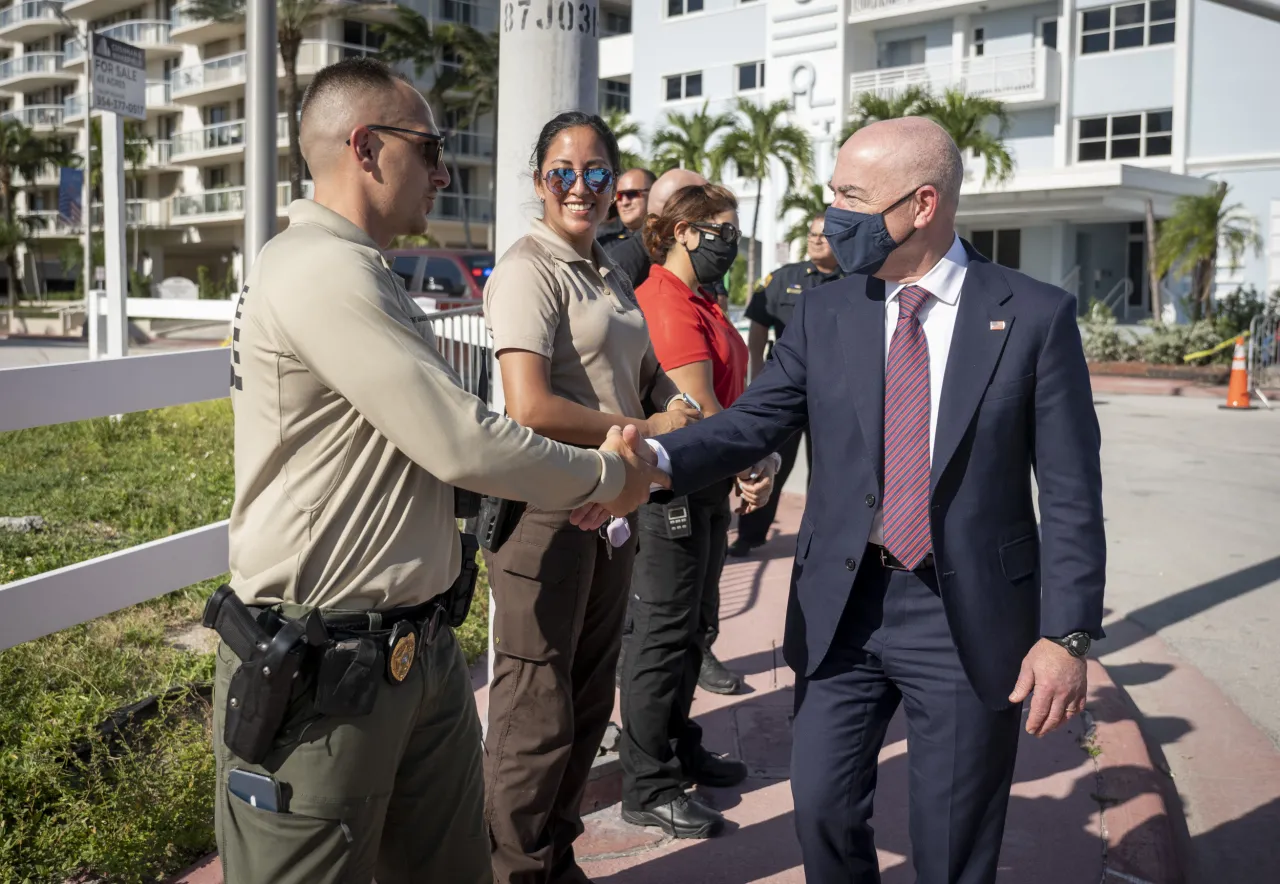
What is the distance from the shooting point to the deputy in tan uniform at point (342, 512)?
7.23ft

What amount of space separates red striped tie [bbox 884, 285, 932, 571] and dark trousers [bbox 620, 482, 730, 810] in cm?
121

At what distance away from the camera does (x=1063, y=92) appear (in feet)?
120

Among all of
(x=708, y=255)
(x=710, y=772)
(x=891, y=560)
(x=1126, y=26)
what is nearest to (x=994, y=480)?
(x=891, y=560)

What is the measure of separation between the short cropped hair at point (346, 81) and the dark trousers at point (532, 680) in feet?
4.04

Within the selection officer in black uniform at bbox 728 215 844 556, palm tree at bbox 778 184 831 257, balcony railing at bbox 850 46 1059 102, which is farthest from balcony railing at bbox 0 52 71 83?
officer in black uniform at bbox 728 215 844 556

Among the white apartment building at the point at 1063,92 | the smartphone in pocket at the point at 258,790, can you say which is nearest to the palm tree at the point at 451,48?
the white apartment building at the point at 1063,92

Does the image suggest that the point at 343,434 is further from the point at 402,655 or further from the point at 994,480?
the point at 994,480

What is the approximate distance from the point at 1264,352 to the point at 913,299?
71.0 feet

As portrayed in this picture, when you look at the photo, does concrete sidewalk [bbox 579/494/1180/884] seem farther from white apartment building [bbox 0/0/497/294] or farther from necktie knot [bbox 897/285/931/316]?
white apartment building [bbox 0/0/497/294]

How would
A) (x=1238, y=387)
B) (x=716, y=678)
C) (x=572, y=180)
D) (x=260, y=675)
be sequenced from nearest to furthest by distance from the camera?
(x=260, y=675) → (x=572, y=180) → (x=716, y=678) → (x=1238, y=387)

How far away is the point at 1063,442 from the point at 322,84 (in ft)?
5.98

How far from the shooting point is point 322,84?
2.48 m

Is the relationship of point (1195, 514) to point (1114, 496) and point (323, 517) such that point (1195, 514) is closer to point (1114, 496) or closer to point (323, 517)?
point (1114, 496)

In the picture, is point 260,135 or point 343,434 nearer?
point 343,434
